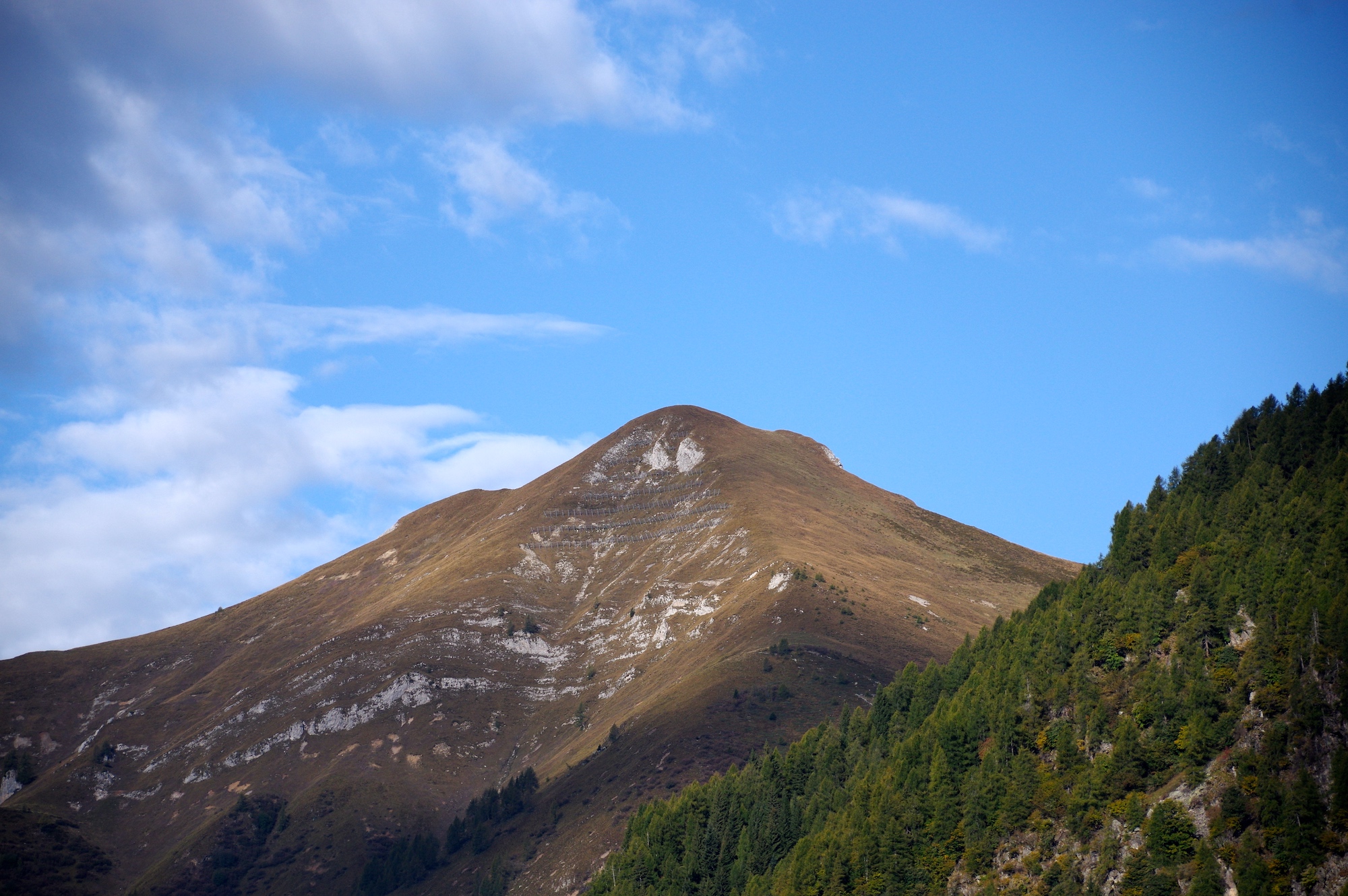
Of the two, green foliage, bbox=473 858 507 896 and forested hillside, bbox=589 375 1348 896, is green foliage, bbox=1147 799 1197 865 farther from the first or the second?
green foliage, bbox=473 858 507 896

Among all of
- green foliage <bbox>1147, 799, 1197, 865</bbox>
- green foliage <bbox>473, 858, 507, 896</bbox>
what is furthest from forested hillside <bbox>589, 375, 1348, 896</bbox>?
green foliage <bbox>473, 858, 507, 896</bbox>

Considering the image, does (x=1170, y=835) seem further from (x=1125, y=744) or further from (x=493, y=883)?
(x=493, y=883)

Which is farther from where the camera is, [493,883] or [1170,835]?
[493,883]

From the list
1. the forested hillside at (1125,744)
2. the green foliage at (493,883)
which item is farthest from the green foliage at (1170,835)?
the green foliage at (493,883)

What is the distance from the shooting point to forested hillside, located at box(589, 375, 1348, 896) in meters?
97.6

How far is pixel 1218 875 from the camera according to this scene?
308 feet

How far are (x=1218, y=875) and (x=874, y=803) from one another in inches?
1782

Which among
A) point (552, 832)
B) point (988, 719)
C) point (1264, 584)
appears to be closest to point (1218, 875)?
point (1264, 584)

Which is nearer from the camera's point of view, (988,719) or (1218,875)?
(1218,875)

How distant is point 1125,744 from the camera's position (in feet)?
367

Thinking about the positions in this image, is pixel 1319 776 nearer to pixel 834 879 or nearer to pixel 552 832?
pixel 834 879

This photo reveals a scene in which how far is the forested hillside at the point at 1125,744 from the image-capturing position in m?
97.6

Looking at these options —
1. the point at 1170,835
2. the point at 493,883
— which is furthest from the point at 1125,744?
the point at 493,883

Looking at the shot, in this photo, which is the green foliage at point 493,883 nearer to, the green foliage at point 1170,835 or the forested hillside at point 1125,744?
the forested hillside at point 1125,744
